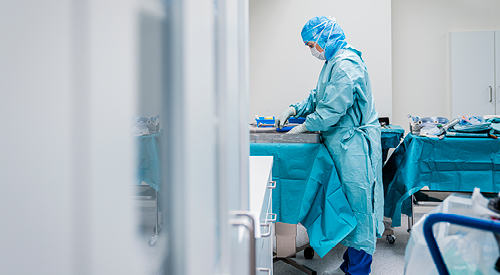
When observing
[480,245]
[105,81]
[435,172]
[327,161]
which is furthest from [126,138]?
[435,172]

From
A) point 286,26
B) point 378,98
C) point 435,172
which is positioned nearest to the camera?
point 435,172

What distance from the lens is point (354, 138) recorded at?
5.08 ft

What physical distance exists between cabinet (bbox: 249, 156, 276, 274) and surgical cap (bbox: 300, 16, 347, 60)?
2.42 ft

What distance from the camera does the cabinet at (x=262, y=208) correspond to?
0.67m

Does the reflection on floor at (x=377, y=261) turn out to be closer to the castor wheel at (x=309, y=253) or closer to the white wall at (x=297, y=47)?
the castor wheel at (x=309, y=253)

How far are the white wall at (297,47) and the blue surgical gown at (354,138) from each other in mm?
1514

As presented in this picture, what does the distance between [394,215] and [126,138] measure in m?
2.33

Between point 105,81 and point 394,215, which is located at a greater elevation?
point 105,81

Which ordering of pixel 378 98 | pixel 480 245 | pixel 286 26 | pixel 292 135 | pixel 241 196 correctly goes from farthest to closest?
pixel 286 26 < pixel 378 98 < pixel 292 135 < pixel 480 245 < pixel 241 196

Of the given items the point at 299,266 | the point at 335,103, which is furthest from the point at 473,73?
the point at 299,266

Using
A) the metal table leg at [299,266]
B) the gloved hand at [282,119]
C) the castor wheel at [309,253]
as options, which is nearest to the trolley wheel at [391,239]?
the castor wheel at [309,253]

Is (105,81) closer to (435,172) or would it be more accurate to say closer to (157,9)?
(157,9)

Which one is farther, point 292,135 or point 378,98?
point 378,98

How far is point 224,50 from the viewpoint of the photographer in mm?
342
